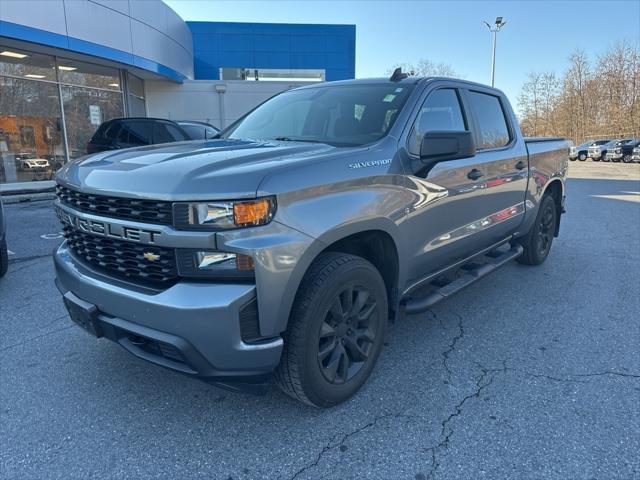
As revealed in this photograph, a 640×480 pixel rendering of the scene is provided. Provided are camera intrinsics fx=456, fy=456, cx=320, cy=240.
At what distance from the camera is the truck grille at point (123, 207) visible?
6.84ft

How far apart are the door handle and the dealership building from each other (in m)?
11.1

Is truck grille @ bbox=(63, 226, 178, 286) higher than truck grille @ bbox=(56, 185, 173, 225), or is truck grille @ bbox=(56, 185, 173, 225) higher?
truck grille @ bbox=(56, 185, 173, 225)

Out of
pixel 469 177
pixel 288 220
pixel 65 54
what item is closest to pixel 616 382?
pixel 469 177

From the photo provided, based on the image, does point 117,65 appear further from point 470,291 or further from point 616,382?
point 616,382

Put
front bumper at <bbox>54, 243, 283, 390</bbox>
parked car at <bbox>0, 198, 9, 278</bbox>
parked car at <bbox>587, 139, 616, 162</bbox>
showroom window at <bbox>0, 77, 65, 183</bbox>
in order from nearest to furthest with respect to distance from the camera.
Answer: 1. front bumper at <bbox>54, 243, 283, 390</bbox>
2. parked car at <bbox>0, 198, 9, 278</bbox>
3. showroom window at <bbox>0, 77, 65, 183</bbox>
4. parked car at <bbox>587, 139, 616, 162</bbox>

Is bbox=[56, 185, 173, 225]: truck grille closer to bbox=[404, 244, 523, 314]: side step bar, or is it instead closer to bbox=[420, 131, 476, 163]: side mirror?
bbox=[420, 131, 476, 163]: side mirror

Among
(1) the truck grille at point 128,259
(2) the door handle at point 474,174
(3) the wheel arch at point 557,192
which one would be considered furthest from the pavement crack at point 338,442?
(3) the wheel arch at point 557,192

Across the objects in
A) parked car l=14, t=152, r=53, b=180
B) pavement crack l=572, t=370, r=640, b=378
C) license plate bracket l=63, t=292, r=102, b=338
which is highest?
parked car l=14, t=152, r=53, b=180

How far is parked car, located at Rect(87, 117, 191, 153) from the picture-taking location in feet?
31.7

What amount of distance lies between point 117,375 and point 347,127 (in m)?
2.26

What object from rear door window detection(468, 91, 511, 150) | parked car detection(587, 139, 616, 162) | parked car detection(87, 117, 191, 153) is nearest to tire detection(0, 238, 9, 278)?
rear door window detection(468, 91, 511, 150)

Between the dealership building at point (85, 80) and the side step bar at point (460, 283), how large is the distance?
1124 centimetres

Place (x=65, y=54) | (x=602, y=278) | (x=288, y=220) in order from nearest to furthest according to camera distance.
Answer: (x=288, y=220) < (x=602, y=278) < (x=65, y=54)

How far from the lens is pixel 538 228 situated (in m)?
5.26
